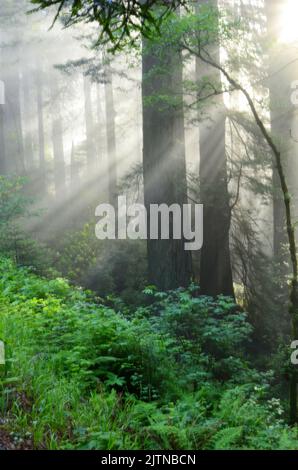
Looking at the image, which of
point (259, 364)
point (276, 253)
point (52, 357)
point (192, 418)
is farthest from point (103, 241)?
point (192, 418)

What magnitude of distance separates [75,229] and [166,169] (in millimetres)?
9291

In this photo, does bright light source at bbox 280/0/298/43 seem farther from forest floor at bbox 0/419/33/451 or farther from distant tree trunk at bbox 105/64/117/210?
forest floor at bbox 0/419/33/451

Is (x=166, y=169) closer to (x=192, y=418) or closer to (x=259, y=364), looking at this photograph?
(x=259, y=364)

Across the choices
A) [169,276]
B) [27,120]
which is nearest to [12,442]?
[169,276]

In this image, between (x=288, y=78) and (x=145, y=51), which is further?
(x=288, y=78)

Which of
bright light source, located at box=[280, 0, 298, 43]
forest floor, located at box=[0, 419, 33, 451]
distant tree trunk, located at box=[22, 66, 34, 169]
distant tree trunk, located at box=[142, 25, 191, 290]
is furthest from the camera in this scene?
distant tree trunk, located at box=[22, 66, 34, 169]

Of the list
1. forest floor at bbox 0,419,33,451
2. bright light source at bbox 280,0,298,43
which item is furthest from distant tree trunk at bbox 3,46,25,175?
forest floor at bbox 0,419,33,451

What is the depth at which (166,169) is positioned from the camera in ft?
34.5

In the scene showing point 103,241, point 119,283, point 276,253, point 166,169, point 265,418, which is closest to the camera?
point 265,418

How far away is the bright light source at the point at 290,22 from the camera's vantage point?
13883mm

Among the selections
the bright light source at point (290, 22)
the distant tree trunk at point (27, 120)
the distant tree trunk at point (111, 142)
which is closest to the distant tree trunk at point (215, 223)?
the bright light source at point (290, 22)

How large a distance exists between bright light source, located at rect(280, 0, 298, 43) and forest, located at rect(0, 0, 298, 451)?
5 centimetres

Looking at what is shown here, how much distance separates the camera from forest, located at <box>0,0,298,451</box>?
12.7 ft

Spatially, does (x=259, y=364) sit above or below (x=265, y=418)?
below
